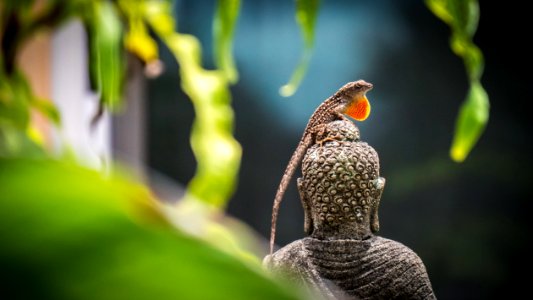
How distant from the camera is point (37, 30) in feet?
1.79

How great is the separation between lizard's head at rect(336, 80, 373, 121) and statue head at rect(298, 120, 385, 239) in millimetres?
17

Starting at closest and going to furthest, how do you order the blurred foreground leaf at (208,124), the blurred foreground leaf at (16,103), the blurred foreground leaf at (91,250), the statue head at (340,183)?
the blurred foreground leaf at (91,250) < the blurred foreground leaf at (16,103) < the statue head at (340,183) < the blurred foreground leaf at (208,124)

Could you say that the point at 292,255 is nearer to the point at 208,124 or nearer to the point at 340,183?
the point at 340,183

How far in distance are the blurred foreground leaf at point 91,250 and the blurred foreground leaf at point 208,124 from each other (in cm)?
49

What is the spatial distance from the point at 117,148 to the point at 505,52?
747 mm

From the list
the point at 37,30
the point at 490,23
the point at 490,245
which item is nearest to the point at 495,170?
the point at 490,245

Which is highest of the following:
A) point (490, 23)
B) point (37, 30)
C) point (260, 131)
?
point (490, 23)

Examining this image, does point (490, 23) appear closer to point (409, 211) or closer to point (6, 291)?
point (409, 211)

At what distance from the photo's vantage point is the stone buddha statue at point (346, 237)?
19.7 inches

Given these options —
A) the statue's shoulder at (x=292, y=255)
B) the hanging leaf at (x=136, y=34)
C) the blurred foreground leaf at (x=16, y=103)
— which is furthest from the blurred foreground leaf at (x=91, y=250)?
the hanging leaf at (x=136, y=34)

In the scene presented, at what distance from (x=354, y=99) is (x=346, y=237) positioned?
13 cm

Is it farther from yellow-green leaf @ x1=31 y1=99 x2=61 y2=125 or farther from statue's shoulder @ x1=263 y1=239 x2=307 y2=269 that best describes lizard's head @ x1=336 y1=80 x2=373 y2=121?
yellow-green leaf @ x1=31 y1=99 x2=61 y2=125

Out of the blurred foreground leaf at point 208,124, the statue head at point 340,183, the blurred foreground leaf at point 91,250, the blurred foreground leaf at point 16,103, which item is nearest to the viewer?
the blurred foreground leaf at point 91,250

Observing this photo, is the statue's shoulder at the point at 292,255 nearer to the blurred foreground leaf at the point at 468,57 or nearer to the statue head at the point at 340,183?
the statue head at the point at 340,183
